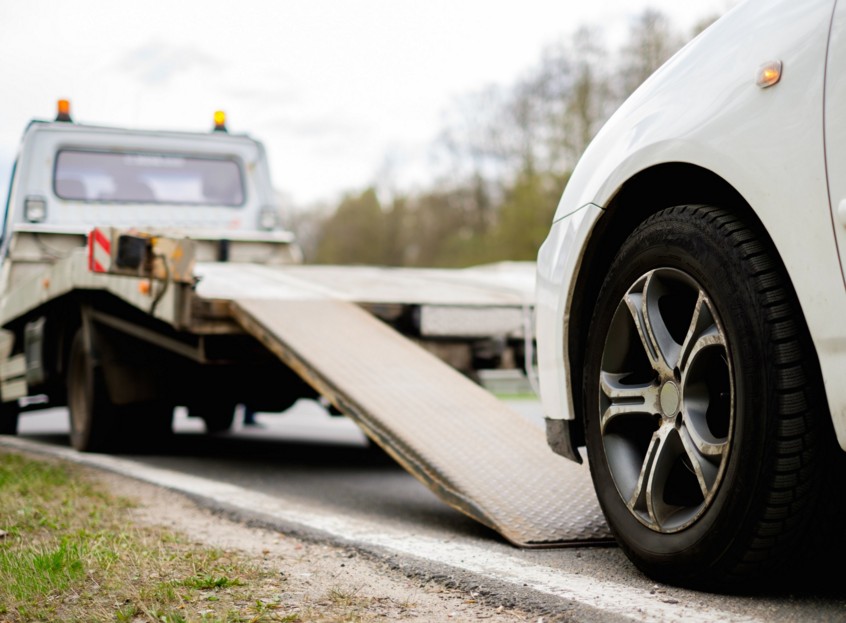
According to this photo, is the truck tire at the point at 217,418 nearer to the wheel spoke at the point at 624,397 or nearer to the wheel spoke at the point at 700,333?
the wheel spoke at the point at 624,397

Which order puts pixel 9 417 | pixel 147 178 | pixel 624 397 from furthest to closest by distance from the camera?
pixel 9 417
pixel 147 178
pixel 624 397

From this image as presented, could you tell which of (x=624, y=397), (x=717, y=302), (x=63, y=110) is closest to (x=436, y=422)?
(x=624, y=397)

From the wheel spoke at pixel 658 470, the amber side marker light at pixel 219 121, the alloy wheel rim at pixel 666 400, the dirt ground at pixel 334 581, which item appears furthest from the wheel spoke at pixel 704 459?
the amber side marker light at pixel 219 121

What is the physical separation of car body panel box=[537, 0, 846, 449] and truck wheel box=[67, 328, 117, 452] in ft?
14.9

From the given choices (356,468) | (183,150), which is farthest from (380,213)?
(356,468)

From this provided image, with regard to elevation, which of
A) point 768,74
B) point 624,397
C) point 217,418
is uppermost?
point 768,74

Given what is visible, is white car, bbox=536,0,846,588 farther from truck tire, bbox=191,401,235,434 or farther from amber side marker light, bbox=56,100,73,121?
amber side marker light, bbox=56,100,73,121

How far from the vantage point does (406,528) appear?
395 cm

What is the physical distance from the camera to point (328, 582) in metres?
2.91

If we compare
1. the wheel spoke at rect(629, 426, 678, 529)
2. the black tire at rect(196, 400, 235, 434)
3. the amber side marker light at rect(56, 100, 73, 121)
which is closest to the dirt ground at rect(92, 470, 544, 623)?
the wheel spoke at rect(629, 426, 678, 529)

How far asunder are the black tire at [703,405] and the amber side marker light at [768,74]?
33 centimetres

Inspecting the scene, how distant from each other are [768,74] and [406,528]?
224cm

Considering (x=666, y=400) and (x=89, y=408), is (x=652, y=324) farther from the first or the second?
(x=89, y=408)

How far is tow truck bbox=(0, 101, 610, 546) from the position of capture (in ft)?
13.4
